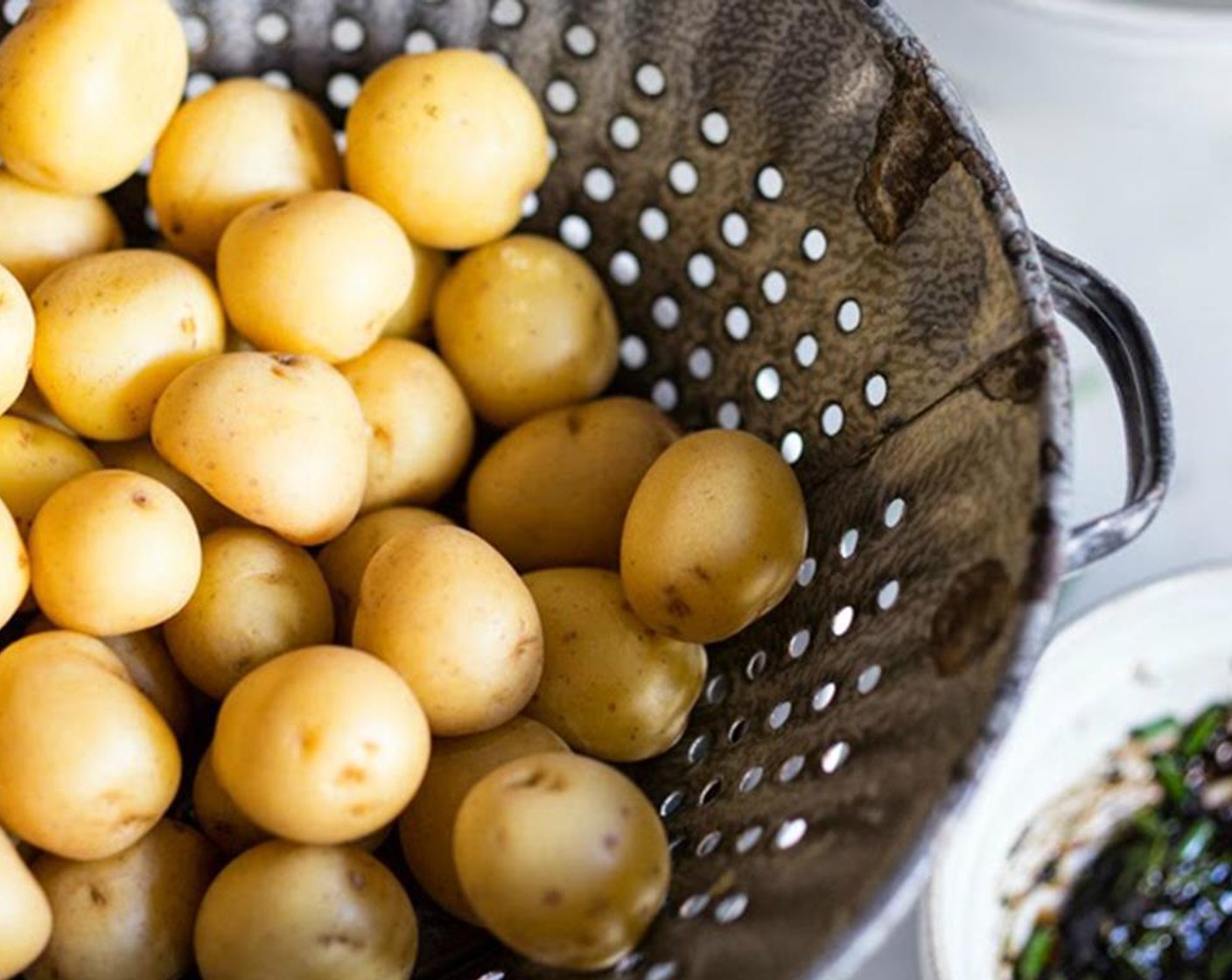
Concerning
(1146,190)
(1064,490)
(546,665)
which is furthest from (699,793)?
(1146,190)

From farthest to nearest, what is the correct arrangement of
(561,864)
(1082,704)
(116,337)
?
1. (1082,704)
2. (116,337)
3. (561,864)

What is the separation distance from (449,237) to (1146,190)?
410 mm

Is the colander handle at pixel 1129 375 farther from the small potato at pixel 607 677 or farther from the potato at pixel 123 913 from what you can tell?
the potato at pixel 123 913

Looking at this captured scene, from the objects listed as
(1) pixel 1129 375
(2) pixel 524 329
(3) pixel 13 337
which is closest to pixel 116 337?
(3) pixel 13 337

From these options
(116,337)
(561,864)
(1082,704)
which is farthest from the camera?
(1082,704)

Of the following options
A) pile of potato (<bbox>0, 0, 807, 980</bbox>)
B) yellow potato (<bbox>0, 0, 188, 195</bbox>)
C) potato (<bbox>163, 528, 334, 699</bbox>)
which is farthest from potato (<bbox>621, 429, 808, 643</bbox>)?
yellow potato (<bbox>0, 0, 188, 195</bbox>)

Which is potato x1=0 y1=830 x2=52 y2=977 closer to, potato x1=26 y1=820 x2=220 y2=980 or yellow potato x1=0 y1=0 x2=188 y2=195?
potato x1=26 y1=820 x2=220 y2=980

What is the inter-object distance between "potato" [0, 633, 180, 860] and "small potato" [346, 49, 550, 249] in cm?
20

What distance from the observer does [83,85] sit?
52 centimetres

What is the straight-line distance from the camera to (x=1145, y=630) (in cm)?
67

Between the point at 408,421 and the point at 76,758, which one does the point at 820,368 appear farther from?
the point at 76,758

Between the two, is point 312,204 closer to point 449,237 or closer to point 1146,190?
point 449,237

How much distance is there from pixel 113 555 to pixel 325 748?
3.6 inches

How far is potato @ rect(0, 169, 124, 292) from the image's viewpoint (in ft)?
1.82
